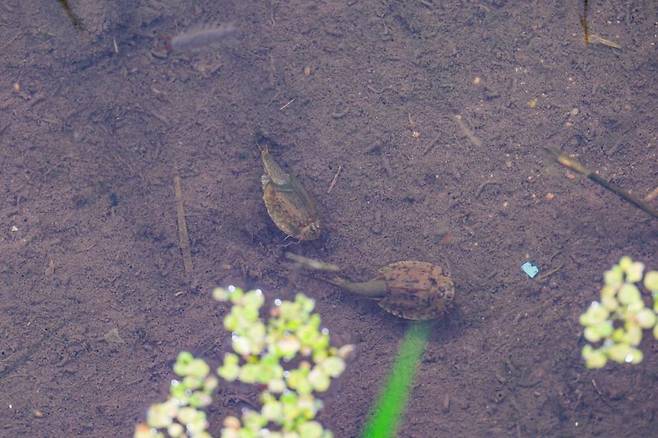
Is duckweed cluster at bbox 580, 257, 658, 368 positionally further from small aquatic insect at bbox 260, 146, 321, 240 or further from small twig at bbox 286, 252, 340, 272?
small aquatic insect at bbox 260, 146, 321, 240

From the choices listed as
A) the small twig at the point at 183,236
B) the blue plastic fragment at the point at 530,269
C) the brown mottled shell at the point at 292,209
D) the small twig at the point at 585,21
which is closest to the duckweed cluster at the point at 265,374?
the small twig at the point at 183,236

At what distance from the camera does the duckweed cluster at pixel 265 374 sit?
4.50 meters

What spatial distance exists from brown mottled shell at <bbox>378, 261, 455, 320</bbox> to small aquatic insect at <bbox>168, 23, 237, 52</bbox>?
2.19m

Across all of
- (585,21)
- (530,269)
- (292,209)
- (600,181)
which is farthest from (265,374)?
(585,21)

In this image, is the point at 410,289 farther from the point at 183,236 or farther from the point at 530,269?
the point at 183,236

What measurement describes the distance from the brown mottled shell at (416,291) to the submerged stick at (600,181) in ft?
4.03

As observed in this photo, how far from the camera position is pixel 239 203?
4.84 meters

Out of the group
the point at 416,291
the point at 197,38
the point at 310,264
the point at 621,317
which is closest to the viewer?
the point at 621,317

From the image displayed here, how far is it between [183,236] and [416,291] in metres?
1.79

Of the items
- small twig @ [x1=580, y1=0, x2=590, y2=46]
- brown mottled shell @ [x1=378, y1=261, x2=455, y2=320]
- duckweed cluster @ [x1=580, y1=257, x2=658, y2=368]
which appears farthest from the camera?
small twig @ [x1=580, y1=0, x2=590, y2=46]

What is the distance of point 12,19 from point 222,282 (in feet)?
8.43

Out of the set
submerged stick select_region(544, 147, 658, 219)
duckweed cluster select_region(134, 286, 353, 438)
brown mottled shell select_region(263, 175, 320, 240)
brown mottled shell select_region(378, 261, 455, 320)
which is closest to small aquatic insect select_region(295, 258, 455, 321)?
brown mottled shell select_region(378, 261, 455, 320)

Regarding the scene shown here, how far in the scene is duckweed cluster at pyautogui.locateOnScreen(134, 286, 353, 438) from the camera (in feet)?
14.8

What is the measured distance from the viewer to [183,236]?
4.81 metres
